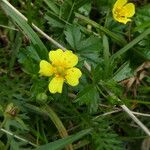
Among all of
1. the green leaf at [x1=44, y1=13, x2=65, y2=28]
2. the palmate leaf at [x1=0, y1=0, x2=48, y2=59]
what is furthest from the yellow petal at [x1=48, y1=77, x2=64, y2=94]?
the green leaf at [x1=44, y1=13, x2=65, y2=28]

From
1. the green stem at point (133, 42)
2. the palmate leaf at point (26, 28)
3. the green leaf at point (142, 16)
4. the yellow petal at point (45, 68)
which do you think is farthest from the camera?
the green leaf at point (142, 16)

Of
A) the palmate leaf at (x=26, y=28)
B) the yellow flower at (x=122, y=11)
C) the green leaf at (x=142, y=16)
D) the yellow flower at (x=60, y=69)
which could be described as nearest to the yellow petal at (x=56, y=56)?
the yellow flower at (x=60, y=69)

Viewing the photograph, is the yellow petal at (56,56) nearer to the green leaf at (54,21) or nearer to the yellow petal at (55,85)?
the yellow petal at (55,85)

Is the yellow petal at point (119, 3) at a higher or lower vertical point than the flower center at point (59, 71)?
higher

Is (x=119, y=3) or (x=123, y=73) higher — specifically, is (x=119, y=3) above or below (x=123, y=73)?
above

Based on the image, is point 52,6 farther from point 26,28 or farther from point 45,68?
point 45,68

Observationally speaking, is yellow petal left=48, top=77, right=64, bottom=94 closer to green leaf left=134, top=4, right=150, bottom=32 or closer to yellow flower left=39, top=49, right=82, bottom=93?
yellow flower left=39, top=49, right=82, bottom=93

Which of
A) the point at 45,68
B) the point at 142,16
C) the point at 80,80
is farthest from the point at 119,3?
the point at 45,68
